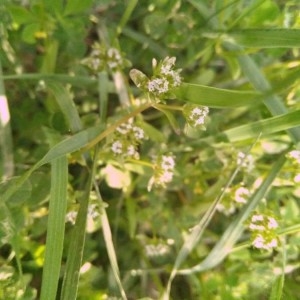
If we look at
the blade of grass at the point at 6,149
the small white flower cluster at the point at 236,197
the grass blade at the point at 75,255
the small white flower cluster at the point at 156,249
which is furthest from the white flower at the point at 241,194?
the blade of grass at the point at 6,149

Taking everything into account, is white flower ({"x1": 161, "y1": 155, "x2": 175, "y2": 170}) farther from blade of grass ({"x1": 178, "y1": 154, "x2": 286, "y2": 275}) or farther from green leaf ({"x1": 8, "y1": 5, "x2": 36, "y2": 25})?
green leaf ({"x1": 8, "y1": 5, "x2": 36, "y2": 25})

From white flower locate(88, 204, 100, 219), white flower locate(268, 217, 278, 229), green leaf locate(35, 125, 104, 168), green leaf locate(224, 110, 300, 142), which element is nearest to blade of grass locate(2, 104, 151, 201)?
green leaf locate(35, 125, 104, 168)

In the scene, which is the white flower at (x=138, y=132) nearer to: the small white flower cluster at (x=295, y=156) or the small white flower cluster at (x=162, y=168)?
the small white flower cluster at (x=162, y=168)

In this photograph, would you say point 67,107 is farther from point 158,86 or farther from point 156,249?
point 156,249

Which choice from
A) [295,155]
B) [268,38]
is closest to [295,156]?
[295,155]

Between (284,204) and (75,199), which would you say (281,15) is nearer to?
(284,204)

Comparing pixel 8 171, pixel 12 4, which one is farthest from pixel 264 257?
pixel 12 4
